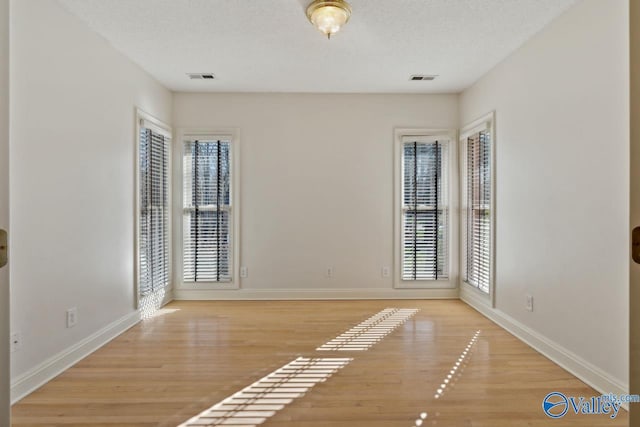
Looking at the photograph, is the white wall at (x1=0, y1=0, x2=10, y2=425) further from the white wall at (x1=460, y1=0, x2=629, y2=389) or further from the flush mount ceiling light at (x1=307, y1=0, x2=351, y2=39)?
the white wall at (x1=460, y1=0, x2=629, y2=389)

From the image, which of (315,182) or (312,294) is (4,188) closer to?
(315,182)

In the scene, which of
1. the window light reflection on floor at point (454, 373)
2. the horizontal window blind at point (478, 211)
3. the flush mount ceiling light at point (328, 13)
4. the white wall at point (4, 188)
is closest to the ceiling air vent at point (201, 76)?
the flush mount ceiling light at point (328, 13)

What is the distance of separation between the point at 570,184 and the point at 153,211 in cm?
383

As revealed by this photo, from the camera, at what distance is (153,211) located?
4.11 metres

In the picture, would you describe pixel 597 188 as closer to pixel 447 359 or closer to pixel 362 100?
pixel 447 359

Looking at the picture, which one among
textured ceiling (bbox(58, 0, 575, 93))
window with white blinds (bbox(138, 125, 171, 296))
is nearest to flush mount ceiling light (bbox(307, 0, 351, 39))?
textured ceiling (bbox(58, 0, 575, 93))

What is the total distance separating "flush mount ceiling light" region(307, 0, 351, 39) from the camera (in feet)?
8.37

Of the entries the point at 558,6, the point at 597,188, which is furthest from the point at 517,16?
the point at 597,188

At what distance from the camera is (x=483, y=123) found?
398 centimetres

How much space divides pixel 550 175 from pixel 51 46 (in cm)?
364

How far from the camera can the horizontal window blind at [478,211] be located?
3943 mm

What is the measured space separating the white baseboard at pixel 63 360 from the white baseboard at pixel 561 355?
3.49m

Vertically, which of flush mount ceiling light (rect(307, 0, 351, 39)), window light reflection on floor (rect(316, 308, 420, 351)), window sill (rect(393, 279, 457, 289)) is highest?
flush mount ceiling light (rect(307, 0, 351, 39))

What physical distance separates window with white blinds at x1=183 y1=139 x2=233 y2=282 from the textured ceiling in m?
0.82
